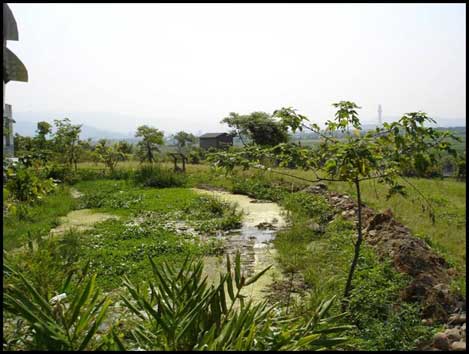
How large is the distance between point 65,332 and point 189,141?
26.9 meters

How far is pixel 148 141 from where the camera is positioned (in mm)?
14383

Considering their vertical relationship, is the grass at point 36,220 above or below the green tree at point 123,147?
below

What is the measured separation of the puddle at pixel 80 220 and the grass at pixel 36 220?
0.11 m

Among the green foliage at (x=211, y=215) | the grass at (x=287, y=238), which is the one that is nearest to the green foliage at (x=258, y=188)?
the grass at (x=287, y=238)

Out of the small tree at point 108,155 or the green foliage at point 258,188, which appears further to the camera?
the small tree at point 108,155

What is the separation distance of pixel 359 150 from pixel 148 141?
12.6 metres

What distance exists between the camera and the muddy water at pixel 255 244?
168 inches

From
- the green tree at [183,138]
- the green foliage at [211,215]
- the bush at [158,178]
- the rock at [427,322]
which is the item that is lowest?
the rock at [427,322]

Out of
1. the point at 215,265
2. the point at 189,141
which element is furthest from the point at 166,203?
the point at 189,141

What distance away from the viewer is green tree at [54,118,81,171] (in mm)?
12734

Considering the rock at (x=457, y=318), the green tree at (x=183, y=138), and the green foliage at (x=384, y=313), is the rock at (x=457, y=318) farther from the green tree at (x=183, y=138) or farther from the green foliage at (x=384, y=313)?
the green tree at (x=183, y=138)

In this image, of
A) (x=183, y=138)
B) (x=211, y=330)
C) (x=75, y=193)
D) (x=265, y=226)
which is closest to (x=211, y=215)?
(x=265, y=226)

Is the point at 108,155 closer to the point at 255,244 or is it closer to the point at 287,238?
the point at 255,244

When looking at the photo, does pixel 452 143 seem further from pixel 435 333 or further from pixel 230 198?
pixel 230 198
